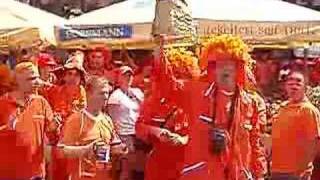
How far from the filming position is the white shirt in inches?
336

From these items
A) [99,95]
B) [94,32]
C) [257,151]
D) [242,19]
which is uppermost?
[242,19]

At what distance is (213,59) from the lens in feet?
22.4

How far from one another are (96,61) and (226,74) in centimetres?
287

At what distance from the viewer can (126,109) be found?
8680 mm

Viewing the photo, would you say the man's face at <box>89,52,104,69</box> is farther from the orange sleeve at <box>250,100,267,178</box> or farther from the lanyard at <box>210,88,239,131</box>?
the lanyard at <box>210,88,239,131</box>

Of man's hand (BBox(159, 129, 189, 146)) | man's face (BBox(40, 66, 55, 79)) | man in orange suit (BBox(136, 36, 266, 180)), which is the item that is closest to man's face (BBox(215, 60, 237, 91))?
man in orange suit (BBox(136, 36, 266, 180))

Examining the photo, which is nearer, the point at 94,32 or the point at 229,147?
the point at 229,147

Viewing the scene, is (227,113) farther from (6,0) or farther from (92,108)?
(6,0)

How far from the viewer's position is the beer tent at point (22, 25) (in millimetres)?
10660

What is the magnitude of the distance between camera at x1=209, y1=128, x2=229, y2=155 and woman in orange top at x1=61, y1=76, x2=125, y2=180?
0.79 metres

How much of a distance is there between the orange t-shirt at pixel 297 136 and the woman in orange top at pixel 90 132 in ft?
5.54

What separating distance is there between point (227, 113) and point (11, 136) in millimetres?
1694

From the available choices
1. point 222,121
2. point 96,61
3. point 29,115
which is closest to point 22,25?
point 96,61

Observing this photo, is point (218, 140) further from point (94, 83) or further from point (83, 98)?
point (83, 98)
